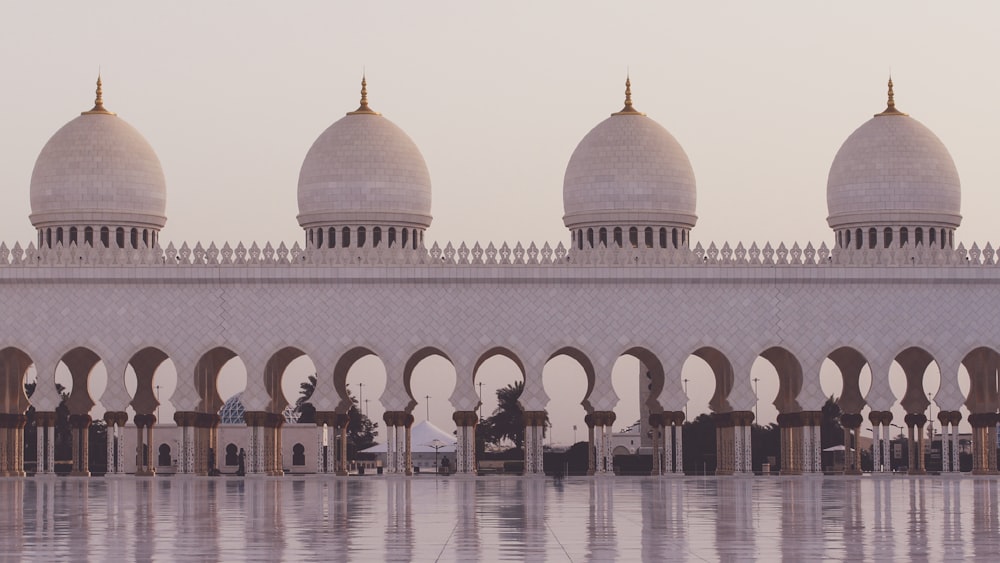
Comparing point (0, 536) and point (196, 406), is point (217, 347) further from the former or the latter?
point (0, 536)

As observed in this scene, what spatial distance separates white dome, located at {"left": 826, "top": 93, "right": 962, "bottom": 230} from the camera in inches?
1740

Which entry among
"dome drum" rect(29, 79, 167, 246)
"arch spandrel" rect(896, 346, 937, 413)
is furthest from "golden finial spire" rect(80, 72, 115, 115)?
"arch spandrel" rect(896, 346, 937, 413)

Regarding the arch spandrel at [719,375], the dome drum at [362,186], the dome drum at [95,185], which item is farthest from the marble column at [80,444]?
the arch spandrel at [719,375]

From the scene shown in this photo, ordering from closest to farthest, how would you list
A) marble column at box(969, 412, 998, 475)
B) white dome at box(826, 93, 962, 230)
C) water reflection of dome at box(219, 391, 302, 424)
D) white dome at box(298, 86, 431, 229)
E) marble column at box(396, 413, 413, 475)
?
marble column at box(396, 413, 413, 475)
marble column at box(969, 412, 998, 475)
white dome at box(298, 86, 431, 229)
white dome at box(826, 93, 962, 230)
water reflection of dome at box(219, 391, 302, 424)

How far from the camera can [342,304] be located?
41.2 metres

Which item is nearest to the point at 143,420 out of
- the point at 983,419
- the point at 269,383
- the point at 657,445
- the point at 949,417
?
the point at 269,383

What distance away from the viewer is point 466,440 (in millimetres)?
40500

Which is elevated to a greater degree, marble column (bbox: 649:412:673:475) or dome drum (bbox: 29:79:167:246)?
dome drum (bbox: 29:79:167:246)

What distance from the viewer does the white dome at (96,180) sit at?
43781 millimetres

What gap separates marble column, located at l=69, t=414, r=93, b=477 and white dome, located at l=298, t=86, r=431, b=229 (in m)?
7.46

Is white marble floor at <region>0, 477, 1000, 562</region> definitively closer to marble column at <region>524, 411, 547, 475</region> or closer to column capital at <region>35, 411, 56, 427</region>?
marble column at <region>524, 411, 547, 475</region>

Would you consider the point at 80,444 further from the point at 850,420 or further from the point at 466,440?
the point at 850,420

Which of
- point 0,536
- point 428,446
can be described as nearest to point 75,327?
point 428,446

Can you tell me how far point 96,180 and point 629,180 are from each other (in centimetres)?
1370
